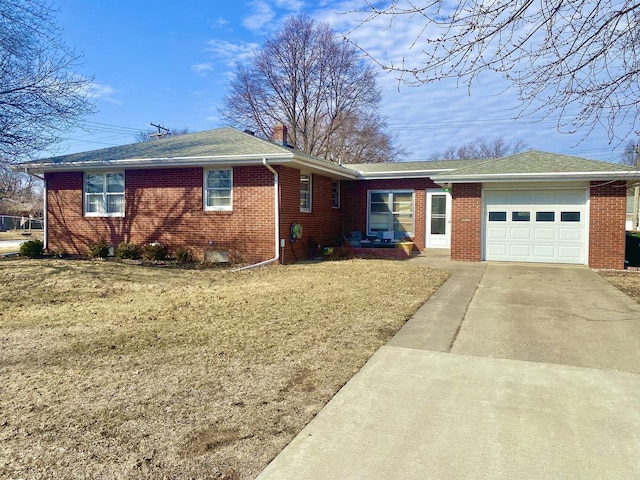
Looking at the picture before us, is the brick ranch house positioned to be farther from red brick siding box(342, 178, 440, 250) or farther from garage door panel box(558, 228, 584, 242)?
red brick siding box(342, 178, 440, 250)

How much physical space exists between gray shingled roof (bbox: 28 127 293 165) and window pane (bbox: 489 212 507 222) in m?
6.46

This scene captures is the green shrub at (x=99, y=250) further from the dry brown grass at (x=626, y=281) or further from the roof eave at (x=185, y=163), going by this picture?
the dry brown grass at (x=626, y=281)

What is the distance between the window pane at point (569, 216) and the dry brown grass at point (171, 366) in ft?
22.4

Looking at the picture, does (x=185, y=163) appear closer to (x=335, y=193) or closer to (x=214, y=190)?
(x=214, y=190)

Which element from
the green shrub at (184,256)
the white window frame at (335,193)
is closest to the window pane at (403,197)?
the white window frame at (335,193)

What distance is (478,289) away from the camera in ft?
30.4

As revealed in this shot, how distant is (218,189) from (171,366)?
9471 mm

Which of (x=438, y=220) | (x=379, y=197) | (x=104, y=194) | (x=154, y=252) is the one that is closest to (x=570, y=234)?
(x=438, y=220)

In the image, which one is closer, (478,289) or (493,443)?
(493,443)

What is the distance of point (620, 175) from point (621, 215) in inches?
49.7

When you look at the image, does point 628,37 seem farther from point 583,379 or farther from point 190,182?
point 190,182

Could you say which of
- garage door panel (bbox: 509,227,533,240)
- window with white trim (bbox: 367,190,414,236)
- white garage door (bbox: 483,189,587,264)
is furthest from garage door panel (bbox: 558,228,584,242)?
window with white trim (bbox: 367,190,414,236)

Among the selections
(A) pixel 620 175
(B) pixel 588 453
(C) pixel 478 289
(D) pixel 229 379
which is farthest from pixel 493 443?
(A) pixel 620 175

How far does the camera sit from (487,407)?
3.73 meters
